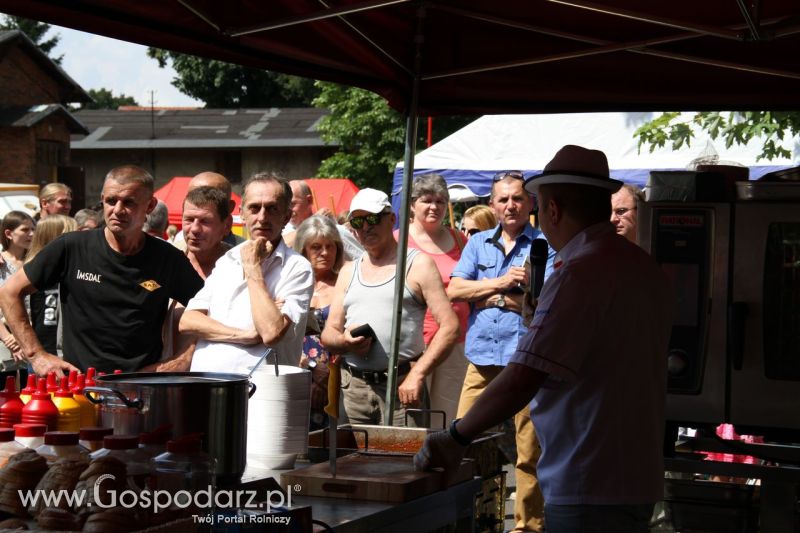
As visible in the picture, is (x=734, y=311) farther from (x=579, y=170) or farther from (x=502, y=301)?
(x=502, y=301)

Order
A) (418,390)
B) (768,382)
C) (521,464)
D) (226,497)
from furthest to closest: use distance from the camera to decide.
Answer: (521,464) < (418,390) < (768,382) < (226,497)

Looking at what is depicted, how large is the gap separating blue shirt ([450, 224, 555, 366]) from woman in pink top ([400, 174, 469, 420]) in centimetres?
39

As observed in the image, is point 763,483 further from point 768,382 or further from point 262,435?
point 262,435

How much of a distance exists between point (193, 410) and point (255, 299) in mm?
1637

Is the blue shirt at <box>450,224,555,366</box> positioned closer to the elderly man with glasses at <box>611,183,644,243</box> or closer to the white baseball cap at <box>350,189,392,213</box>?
the elderly man with glasses at <box>611,183,644,243</box>

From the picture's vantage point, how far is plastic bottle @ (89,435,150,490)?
254 centimetres

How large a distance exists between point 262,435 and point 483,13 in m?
2.06

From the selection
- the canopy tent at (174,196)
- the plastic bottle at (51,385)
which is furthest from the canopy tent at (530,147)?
the canopy tent at (174,196)

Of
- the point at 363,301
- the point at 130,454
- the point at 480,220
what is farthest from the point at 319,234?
the point at 130,454

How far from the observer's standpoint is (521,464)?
21.4 feet

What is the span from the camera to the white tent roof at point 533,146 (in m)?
13.0

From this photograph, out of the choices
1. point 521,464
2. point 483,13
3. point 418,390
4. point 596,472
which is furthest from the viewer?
point 521,464

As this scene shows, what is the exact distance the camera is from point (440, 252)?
7.48 meters

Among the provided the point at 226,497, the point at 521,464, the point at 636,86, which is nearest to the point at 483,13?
the point at 636,86
